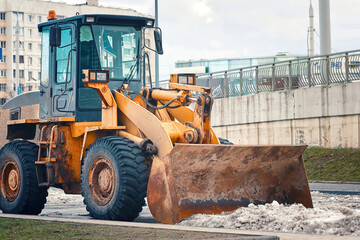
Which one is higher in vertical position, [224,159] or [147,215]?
[224,159]

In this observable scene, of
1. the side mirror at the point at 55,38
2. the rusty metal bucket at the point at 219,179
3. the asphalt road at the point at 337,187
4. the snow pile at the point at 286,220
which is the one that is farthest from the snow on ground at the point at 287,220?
the asphalt road at the point at 337,187

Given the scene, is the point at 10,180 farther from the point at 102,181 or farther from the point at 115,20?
the point at 115,20

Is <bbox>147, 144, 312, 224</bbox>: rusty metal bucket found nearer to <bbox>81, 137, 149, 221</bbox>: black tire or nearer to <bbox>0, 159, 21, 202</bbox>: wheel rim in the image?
<bbox>81, 137, 149, 221</bbox>: black tire

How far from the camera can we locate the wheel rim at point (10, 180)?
1448 cm

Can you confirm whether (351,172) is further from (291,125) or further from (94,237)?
(94,237)

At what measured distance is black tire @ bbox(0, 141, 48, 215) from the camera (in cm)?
Answer: 1412

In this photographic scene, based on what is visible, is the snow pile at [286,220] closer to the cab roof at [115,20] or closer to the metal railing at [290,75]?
the cab roof at [115,20]

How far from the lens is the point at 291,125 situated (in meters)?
28.4

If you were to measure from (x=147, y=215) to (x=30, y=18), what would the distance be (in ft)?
Answer: 361

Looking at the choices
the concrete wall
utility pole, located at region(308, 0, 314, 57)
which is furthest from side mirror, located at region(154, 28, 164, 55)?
utility pole, located at region(308, 0, 314, 57)

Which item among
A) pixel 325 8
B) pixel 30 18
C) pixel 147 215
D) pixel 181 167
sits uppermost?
pixel 30 18

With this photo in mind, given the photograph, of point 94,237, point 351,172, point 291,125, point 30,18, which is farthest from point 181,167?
point 30,18

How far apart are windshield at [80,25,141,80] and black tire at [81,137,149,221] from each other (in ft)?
6.15

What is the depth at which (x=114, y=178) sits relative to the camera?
1200cm
